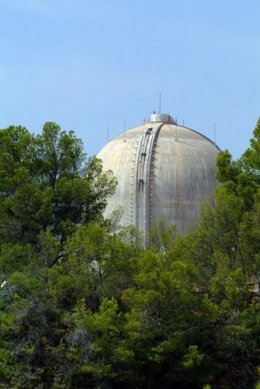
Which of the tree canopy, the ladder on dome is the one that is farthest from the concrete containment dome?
the tree canopy

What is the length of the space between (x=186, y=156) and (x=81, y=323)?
47.3ft

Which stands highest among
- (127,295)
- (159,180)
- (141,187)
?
(159,180)

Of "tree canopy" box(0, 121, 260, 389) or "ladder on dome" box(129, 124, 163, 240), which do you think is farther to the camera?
"ladder on dome" box(129, 124, 163, 240)

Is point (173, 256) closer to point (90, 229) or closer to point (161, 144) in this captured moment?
point (90, 229)

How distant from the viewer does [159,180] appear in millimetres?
37438

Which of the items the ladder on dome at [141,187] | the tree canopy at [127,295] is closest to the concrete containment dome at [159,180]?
the ladder on dome at [141,187]

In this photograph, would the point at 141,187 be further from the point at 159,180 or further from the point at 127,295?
the point at 127,295

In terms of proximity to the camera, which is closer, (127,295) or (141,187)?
(127,295)

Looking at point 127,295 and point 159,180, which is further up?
point 159,180

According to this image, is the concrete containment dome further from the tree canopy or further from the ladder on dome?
the tree canopy

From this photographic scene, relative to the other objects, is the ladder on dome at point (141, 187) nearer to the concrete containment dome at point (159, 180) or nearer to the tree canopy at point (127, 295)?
the concrete containment dome at point (159, 180)

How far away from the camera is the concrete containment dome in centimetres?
3728

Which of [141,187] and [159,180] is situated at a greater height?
[159,180]

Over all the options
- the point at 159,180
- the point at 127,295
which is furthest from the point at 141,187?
the point at 127,295
